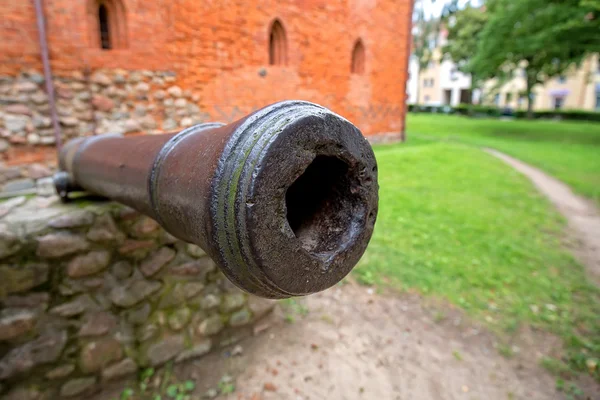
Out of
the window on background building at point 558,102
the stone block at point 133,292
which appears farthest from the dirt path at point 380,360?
the window on background building at point 558,102

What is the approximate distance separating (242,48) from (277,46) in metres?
1.33

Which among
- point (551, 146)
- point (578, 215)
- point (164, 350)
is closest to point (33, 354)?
point (164, 350)

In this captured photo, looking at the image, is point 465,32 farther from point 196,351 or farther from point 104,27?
point 196,351

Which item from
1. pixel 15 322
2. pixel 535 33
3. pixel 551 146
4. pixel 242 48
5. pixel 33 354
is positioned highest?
pixel 535 33

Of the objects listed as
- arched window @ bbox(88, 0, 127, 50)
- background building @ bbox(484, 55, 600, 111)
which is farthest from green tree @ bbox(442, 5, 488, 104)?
arched window @ bbox(88, 0, 127, 50)

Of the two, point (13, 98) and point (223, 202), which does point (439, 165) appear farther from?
point (223, 202)

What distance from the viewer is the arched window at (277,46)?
8.95 meters

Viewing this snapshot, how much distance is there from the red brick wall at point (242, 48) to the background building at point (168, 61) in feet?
0.06

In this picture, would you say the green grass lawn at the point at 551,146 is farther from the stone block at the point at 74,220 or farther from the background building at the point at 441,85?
the background building at the point at 441,85

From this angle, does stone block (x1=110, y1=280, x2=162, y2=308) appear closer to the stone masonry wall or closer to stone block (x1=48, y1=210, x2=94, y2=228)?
the stone masonry wall

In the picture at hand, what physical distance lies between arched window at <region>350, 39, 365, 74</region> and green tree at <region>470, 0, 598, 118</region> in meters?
6.69

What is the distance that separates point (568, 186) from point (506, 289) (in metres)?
6.39

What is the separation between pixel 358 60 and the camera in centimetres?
1139

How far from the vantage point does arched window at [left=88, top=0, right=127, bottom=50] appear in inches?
242
